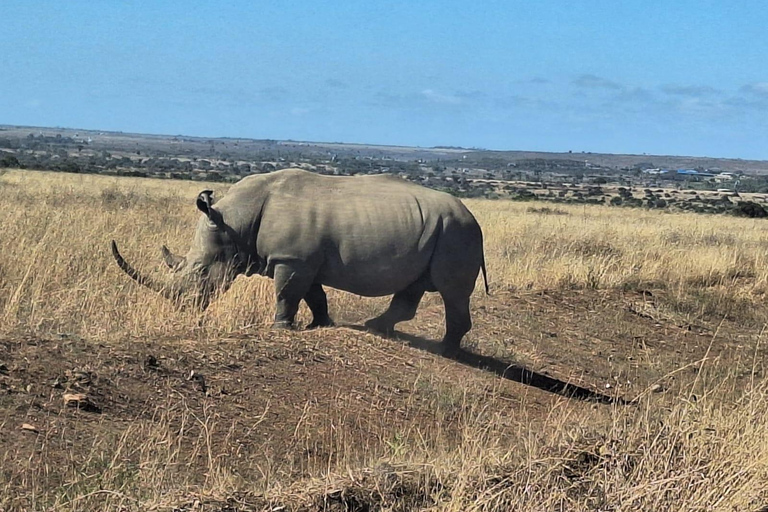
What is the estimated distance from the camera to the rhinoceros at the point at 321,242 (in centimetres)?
911

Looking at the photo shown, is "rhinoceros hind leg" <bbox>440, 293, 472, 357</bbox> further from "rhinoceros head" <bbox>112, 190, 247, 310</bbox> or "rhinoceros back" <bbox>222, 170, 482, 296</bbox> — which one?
"rhinoceros head" <bbox>112, 190, 247, 310</bbox>

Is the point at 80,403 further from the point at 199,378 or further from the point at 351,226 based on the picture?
the point at 351,226

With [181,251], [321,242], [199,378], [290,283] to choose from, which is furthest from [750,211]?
[199,378]

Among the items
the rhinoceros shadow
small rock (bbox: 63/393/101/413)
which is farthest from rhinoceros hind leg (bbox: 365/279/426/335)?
small rock (bbox: 63/393/101/413)

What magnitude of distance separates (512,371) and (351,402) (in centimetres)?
252

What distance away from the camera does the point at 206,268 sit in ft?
30.6

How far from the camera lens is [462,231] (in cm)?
949

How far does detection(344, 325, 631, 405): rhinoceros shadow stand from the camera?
9188 millimetres

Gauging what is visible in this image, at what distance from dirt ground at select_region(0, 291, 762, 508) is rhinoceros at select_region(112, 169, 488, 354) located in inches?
20.1

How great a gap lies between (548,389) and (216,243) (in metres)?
3.16

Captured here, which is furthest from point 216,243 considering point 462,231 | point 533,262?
point 533,262

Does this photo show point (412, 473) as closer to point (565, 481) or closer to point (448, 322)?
point (565, 481)

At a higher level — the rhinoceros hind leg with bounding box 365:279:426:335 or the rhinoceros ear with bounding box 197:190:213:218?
the rhinoceros ear with bounding box 197:190:213:218

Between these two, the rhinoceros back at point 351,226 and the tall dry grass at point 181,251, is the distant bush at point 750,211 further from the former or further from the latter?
the rhinoceros back at point 351,226
